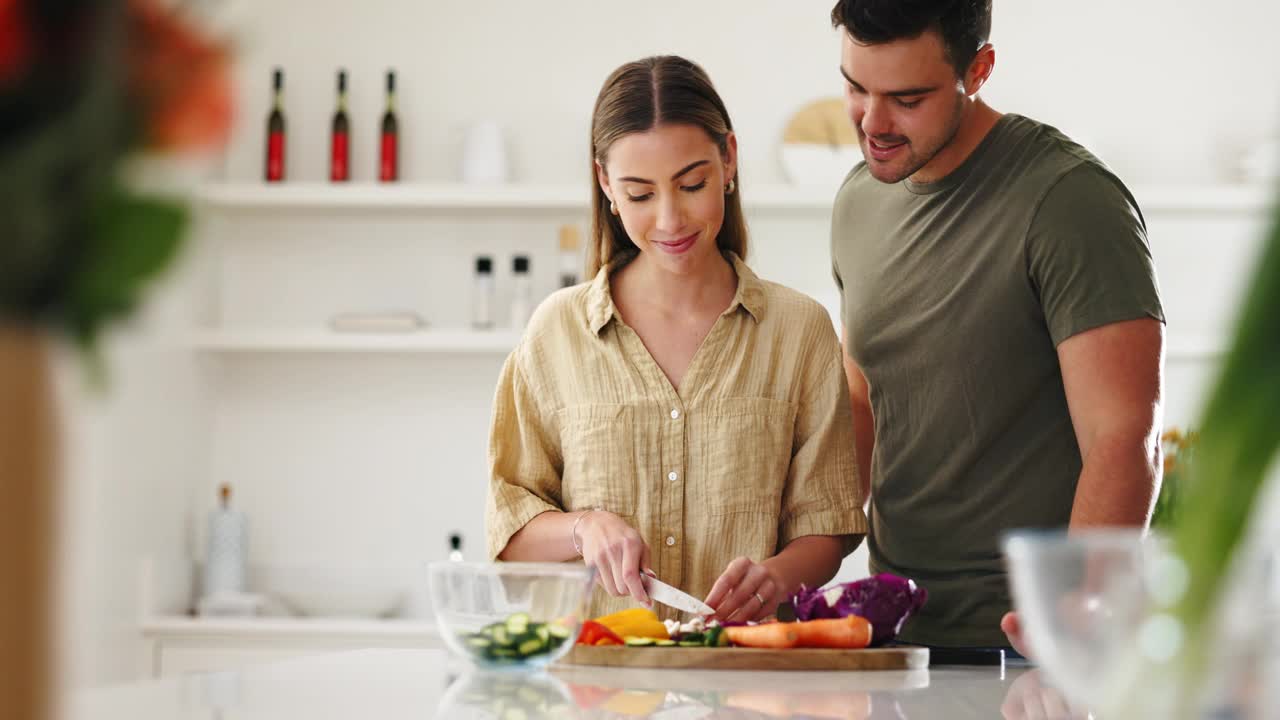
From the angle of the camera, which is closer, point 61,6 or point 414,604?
point 61,6

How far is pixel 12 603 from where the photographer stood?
10.4 inches

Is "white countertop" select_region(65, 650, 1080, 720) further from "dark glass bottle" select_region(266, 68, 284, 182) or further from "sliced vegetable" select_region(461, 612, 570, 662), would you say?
"dark glass bottle" select_region(266, 68, 284, 182)

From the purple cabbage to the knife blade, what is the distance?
121 mm

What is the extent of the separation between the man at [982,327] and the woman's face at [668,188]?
25 cm

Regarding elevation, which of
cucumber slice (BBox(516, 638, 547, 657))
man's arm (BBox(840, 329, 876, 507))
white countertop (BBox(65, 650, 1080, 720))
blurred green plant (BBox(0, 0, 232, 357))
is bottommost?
white countertop (BBox(65, 650, 1080, 720))

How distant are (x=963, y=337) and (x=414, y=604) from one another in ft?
8.87

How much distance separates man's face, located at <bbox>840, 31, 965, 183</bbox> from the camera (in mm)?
1846

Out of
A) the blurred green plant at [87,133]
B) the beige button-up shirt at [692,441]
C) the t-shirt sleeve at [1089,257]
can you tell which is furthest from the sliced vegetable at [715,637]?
the blurred green plant at [87,133]

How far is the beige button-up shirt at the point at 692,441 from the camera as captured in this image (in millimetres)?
1806

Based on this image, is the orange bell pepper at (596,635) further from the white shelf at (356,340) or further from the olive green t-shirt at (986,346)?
the white shelf at (356,340)

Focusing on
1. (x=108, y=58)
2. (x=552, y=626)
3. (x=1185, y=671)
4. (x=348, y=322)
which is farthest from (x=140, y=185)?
(x=348, y=322)

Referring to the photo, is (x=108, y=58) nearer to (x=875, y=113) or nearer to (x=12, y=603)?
(x=12, y=603)

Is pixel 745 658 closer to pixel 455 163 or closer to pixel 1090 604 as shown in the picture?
pixel 1090 604

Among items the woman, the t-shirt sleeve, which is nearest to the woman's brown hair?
the woman
